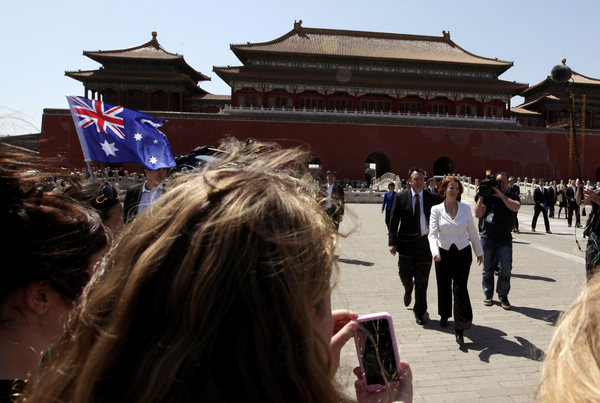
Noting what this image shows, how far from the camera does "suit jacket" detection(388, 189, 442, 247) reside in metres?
4.72

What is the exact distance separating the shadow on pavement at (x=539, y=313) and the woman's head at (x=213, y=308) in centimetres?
456

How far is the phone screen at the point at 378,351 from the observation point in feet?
3.67

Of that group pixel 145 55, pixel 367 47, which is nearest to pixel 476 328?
pixel 367 47

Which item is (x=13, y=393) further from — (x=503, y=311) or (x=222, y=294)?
(x=503, y=311)

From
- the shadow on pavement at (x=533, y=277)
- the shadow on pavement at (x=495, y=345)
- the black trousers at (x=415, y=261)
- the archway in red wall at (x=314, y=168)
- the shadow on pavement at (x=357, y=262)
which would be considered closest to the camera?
the archway in red wall at (x=314, y=168)

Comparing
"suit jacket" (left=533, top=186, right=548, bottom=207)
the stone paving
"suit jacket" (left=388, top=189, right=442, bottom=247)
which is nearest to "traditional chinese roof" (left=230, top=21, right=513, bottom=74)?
"suit jacket" (left=533, top=186, right=548, bottom=207)

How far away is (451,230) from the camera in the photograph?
4.14 meters

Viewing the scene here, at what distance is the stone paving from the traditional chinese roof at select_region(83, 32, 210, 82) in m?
25.2

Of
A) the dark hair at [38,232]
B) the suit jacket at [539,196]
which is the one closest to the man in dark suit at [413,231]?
the dark hair at [38,232]

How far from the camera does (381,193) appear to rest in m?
22.5

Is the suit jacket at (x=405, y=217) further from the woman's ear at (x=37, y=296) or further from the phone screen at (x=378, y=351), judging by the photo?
the woman's ear at (x=37, y=296)

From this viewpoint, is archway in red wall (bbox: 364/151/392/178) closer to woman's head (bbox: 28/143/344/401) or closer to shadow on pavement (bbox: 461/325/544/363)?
shadow on pavement (bbox: 461/325/544/363)

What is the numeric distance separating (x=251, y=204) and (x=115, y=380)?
353 mm

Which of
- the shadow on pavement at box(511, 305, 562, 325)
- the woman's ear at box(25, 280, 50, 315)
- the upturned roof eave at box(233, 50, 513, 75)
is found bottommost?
the shadow on pavement at box(511, 305, 562, 325)
